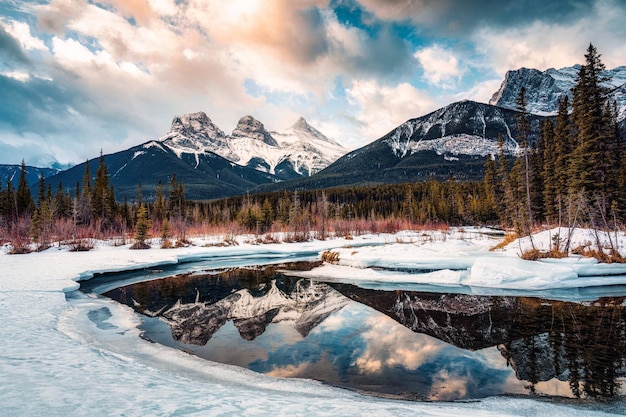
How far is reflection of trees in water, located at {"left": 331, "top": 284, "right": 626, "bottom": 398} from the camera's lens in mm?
7207

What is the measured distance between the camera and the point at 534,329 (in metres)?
10.2

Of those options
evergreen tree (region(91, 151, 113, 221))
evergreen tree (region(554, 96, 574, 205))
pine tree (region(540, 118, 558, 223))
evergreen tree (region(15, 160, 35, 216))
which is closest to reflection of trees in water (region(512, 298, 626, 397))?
evergreen tree (region(554, 96, 574, 205))

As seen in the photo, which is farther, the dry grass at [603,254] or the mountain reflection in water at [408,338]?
the dry grass at [603,254]

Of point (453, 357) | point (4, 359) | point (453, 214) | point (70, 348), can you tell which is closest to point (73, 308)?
point (70, 348)

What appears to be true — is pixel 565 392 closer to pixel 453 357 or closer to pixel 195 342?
pixel 453 357

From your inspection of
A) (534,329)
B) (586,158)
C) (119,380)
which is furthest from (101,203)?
(586,158)

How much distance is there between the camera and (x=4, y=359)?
20.4 feet

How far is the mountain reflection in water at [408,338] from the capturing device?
7.02m

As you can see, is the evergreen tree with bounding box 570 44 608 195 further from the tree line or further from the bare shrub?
the bare shrub

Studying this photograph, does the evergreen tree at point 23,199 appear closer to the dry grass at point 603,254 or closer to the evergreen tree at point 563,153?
the dry grass at point 603,254

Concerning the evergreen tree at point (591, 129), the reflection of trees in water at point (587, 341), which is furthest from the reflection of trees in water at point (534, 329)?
the evergreen tree at point (591, 129)

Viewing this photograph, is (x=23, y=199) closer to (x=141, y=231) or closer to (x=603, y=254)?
(x=141, y=231)

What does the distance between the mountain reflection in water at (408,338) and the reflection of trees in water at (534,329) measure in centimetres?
3

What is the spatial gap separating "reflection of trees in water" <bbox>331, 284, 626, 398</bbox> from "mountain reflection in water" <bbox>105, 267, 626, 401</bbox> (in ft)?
0.10
